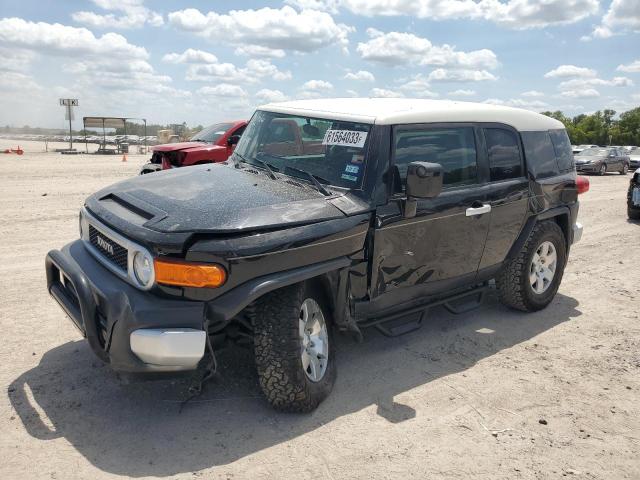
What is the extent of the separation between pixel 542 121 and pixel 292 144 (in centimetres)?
265

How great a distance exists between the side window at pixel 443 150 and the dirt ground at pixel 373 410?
1.46 meters

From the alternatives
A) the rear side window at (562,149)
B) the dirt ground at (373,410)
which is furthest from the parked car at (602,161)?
the dirt ground at (373,410)

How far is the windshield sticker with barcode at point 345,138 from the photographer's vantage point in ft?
13.3

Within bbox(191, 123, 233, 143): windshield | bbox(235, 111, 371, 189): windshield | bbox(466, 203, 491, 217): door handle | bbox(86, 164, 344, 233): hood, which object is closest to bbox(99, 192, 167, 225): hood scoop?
bbox(86, 164, 344, 233): hood

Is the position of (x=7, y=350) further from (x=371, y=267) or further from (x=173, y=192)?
(x=371, y=267)

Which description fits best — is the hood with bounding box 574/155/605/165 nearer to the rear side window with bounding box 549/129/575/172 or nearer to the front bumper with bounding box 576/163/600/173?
the front bumper with bounding box 576/163/600/173

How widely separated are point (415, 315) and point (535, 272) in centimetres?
167

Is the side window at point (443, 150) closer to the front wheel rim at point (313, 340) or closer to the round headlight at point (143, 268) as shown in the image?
the front wheel rim at point (313, 340)

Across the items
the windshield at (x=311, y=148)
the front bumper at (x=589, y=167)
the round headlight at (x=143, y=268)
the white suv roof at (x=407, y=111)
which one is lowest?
the front bumper at (x=589, y=167)

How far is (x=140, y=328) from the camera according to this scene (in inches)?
121

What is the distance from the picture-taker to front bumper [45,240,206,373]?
3053 millimetres

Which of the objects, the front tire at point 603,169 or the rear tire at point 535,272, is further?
the front tire at point 603,169

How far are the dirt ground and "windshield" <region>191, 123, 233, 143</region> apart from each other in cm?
723


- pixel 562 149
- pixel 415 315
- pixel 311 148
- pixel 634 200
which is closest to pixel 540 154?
pixel 562 149
